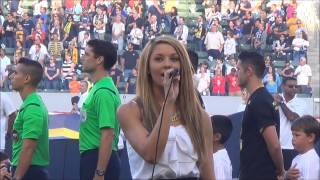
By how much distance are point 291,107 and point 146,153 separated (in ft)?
18.1

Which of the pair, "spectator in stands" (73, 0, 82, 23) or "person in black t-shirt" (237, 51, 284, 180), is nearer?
"person in black t-shirt" (237, 51, 284, 180)

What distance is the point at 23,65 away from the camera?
6.09 metres

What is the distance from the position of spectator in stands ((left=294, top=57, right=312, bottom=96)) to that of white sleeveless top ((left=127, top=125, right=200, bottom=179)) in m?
18.1

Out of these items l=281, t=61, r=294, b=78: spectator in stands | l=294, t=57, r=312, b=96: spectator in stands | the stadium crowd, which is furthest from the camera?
l=294, t=57, r=312, b=96: spectator in stands

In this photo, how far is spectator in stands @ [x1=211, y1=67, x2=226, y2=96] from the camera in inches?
822

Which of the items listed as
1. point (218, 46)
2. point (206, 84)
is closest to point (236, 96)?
point (206, 84)

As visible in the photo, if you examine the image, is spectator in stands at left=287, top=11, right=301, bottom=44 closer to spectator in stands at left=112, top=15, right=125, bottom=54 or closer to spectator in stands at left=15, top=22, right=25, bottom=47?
spectator in stands at left=112, top=15, right=125, bottom=54

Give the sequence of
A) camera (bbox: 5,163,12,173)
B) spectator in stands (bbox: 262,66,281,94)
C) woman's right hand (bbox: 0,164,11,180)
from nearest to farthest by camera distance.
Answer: woman's right hand (bbox: 0,164,11,180) < camera (bbox: 5,163,12,173) < spectator in stands (bbox: 262,66,281,94)

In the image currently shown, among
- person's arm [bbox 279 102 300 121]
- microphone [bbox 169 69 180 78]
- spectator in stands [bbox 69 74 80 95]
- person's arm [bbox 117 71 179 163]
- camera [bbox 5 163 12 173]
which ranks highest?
microphone [bbox 169 69 180 78]

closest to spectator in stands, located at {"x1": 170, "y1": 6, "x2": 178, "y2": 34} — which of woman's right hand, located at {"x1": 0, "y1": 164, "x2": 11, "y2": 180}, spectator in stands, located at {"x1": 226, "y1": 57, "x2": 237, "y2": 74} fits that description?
spectator in stands, located at {"x1": 226, "y1": 57, "x2": 237, "y2": 74}

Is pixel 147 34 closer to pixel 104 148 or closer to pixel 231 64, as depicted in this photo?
pixel 231 64

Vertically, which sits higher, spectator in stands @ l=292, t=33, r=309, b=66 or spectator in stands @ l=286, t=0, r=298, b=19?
spectator in stands @ l=286, t=0, r=298, b=19

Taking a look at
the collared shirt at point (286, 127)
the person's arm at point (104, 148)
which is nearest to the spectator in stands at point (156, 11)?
the collared shirt at point (286, 127)

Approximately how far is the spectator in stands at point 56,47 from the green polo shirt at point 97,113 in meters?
15.9
